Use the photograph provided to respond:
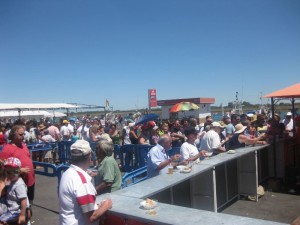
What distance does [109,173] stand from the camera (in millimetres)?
3893

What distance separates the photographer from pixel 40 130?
15.2 meters

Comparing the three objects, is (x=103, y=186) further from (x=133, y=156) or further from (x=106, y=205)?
(x=133, y=156)

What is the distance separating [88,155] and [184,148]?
122 inches

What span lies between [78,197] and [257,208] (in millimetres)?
5037

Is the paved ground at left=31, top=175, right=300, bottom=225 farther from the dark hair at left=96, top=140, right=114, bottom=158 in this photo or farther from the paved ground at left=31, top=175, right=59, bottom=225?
the dark hair at left=96, top=140, right=114, bottom=158

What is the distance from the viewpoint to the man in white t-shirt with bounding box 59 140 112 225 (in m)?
2.69

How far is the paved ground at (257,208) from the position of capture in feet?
19.8

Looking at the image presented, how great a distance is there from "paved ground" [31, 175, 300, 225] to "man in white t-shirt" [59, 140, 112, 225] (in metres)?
3.60

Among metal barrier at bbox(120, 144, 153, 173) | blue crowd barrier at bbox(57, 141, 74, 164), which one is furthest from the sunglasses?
blue crowd barrier at bbox(57, 141, 74, 164)

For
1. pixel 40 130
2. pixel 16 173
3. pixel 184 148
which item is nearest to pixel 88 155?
pixel 16 173

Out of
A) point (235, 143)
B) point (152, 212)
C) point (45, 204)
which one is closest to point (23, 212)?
point (152, 212)

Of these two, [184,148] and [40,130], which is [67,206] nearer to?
[184,148]

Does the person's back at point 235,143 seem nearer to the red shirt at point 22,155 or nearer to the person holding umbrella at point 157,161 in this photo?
the person holding umbrella at point 157,161

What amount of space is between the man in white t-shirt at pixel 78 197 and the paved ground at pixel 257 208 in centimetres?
360
